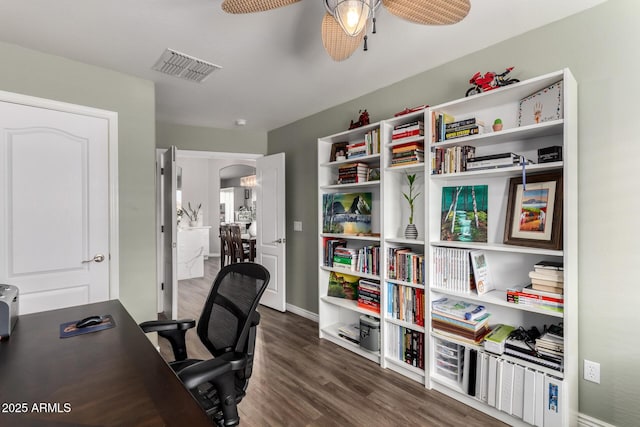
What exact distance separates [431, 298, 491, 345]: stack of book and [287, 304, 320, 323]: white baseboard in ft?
5.48

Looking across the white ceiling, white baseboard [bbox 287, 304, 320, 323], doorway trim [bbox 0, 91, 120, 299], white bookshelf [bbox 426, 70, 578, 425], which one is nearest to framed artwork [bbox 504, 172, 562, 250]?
white bookshelf [bbox 426, 70, 578, 425]

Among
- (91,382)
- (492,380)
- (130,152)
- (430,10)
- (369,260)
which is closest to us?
(91,382)

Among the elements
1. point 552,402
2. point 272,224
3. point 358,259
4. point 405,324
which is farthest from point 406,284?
point 272,224

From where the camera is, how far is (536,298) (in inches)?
72.8

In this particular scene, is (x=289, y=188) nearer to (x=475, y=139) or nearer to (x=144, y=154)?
(x=144, y=154)

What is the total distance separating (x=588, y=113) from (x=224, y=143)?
151 inches

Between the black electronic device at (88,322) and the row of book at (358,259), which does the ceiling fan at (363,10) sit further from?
the row of book at (358,259)

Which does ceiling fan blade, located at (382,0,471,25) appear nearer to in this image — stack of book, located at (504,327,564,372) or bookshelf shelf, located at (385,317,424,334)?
stack of book, located at (504,327,564,372)

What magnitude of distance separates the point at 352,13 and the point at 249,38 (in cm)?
109

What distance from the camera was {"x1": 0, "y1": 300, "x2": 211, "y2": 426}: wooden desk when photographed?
811mm

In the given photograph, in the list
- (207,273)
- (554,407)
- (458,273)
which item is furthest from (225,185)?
(554,407)

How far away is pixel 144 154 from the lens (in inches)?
109

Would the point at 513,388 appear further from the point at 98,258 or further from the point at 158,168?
the point at 158,168

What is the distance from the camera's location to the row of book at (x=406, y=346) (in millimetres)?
2416
